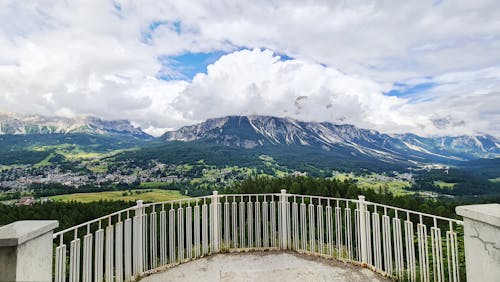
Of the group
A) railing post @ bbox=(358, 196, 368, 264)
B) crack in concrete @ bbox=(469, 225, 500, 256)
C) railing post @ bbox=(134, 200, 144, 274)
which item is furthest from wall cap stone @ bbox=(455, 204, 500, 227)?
railing post @ bbox=(134, 200, 144, 274)

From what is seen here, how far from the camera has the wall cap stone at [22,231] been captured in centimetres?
199

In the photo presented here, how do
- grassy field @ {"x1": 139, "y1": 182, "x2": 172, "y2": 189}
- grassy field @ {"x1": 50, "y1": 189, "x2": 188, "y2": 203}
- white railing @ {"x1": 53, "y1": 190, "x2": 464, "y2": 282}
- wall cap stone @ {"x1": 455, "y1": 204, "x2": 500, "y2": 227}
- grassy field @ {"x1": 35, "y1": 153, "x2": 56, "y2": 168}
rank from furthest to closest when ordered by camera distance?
grassy field @ {"x1": 35, "y1": 153, "x2": 56, "y2": 168} < grassy field @ {"x1": 139, "y1": 182, "x2": 172, "y2": 189} < grassy field @ {"x1": 50, "y1": 189, "x2": 188, "y2": 203} < white railing @ {"x1": 53, "y1": 190, "x2": 464, "y2": 282} < wall cap stone @ {"x1": 455, "y1": 204, "x2": 500, "y2": 227}

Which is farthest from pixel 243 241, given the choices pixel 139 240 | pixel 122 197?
pixel 122 197

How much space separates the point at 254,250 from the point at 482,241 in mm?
3954

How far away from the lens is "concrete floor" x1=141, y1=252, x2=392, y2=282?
4.45 meters

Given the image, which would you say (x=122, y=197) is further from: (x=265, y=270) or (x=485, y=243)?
(x=485, y=243)

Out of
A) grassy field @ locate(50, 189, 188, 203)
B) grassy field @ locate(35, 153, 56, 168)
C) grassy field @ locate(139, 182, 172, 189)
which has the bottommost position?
grassy field @ locate(50, 189, 188, 203)

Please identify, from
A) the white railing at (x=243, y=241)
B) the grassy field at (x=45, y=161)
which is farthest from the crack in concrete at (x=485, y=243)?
the grassy field at (x=45, y=161)

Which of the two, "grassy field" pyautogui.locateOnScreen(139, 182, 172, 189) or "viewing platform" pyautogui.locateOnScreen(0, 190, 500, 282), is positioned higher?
"viewing platform" pyautogui.locateOnScreen(0, 190, 500, 282)

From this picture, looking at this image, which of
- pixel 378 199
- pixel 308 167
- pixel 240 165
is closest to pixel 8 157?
pixel 240 165

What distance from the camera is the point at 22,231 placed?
213 cm

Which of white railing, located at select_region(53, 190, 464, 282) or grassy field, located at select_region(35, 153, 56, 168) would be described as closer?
white railing, located at select_region(53, 190, 464, 282)

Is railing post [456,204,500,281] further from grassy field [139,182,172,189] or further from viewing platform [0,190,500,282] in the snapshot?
grassy field [139,182,172,189]

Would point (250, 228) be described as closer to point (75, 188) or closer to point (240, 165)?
point (75, 188)
